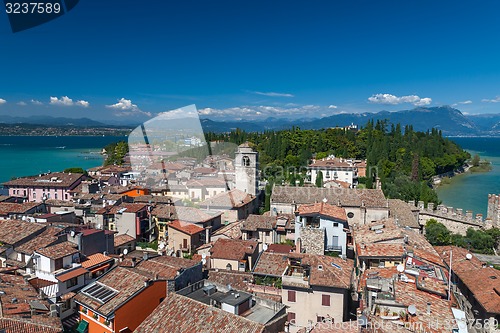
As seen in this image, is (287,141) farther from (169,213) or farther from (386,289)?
(386,289)

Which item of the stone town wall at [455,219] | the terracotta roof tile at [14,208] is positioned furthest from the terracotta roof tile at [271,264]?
the stone town wall at [455,219]

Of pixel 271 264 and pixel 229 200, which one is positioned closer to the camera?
pixel 271 264

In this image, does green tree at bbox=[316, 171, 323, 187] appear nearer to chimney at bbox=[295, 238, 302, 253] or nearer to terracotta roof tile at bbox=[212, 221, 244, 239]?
terracotta roof tile at bbox=[212, 221, 244, 239]

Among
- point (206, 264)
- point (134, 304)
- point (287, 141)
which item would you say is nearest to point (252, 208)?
point (206, 264)

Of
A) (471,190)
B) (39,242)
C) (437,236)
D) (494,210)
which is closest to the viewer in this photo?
(39,242)

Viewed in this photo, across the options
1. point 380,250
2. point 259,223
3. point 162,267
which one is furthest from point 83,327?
point 259,223

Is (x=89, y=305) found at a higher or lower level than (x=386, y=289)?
lower

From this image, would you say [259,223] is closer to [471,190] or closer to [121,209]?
[121,209]
